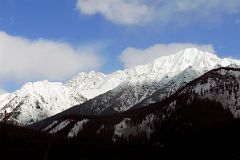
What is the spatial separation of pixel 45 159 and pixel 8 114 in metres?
2.19

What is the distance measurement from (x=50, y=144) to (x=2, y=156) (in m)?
1.71

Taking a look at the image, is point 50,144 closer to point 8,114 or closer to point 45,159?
point 45,159

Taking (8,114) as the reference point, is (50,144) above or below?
below

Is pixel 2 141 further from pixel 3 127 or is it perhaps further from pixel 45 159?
pixel 45 159

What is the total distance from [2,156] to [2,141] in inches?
26.7

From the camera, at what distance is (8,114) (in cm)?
1563

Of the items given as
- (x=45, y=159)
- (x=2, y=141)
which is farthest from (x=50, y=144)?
(x=2, y=141)

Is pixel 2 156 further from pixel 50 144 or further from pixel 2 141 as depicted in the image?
pixel 50 144

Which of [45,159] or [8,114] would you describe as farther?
[8,114]

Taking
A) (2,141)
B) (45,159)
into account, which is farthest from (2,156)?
(45,159)

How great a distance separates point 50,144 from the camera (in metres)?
14.4

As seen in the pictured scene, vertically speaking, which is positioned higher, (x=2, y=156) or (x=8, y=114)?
(x=8, y=114)

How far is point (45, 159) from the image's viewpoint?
14266 mm

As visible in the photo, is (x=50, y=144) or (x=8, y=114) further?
(x=8, y=114)
